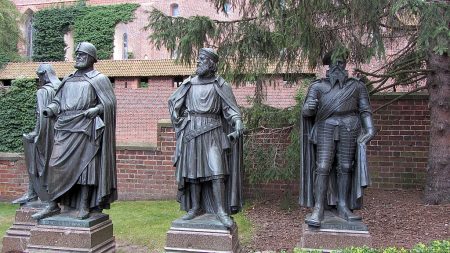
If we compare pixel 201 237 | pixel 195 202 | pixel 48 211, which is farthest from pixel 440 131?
pixel 48 211

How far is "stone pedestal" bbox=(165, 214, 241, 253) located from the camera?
518cm

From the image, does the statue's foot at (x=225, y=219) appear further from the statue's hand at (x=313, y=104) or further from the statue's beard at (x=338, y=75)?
the statue's beard at (x=338, y=75)

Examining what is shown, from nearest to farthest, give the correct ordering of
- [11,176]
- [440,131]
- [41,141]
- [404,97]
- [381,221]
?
1. [41,141]
2. [381,221]
3. [440,131]
4. [404,97]
5. [11,176]

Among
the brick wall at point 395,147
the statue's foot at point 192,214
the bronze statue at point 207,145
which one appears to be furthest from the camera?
the brick wall at point 395,147

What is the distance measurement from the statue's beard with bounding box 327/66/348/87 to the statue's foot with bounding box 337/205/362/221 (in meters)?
1.42

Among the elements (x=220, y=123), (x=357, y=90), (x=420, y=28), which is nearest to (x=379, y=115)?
(x=420, y=28)

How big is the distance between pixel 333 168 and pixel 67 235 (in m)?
3.15

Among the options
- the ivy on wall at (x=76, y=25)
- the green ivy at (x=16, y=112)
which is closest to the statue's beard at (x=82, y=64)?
the green ivy at (x=16, y=112)

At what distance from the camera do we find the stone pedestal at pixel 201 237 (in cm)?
518

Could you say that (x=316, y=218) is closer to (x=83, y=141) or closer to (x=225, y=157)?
(x=225, y=157)

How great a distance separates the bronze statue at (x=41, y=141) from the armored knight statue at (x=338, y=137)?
10.7ft

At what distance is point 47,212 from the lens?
573 cm

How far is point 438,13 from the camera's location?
6.05 m

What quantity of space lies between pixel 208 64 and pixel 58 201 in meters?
2.46
